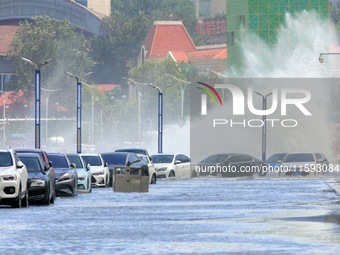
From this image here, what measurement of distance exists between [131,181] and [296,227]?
24.8m

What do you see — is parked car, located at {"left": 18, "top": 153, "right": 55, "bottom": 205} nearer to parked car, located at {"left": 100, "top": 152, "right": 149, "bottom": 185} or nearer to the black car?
parked car, located at {"left": 100, "top": 152, "right": 149, "bottom": 185}

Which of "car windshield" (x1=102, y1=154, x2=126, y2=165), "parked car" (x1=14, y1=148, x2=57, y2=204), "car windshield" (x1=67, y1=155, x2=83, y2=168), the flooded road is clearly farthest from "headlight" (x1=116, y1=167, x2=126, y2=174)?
"car windshield" (x1=102, y1=154, x2=126, y2=165)

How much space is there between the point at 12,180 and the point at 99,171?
2135 centimetres

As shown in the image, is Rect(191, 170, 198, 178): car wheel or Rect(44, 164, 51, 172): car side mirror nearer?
Rect(44, 164, 51, 172): car side mirror

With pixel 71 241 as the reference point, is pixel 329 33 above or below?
above

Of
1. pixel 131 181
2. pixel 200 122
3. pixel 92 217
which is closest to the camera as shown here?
pixel 92 217

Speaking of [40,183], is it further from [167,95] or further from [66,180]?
[167,95]

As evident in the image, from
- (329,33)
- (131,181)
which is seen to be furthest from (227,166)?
(329,33)

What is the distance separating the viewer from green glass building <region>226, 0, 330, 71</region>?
194m

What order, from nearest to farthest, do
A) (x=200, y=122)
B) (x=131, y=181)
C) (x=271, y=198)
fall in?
(x=271, y=198), (x=131, y=181), (x=200, y=122)

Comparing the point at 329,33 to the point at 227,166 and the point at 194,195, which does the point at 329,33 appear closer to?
the point at 227,166

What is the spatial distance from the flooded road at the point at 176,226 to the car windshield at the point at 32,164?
128 centimetres

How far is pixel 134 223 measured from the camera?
31.5 m

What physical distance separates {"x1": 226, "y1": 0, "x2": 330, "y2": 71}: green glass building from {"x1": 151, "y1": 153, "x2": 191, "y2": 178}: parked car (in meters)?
114
